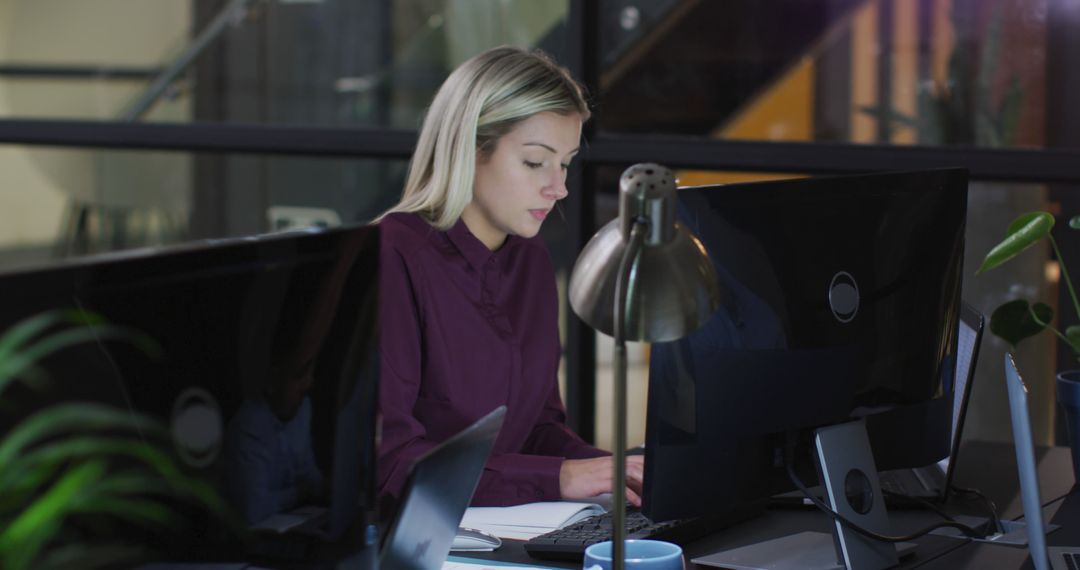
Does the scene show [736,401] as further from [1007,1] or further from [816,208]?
[1007,1]

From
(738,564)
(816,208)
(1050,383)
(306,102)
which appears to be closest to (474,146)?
(816,208)

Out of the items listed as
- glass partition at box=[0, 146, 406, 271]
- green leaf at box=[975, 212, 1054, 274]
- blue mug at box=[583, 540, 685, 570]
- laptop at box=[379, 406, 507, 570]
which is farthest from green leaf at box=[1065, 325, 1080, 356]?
glass partition at box=[0, 146, 406, 271]

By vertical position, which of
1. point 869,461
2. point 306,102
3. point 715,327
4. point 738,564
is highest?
point 306,102

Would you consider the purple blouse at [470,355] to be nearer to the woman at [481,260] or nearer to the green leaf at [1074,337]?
the woman at [481,260]

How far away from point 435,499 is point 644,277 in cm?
26

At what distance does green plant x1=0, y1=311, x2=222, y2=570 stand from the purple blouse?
0.85 metres

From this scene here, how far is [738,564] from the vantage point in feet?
4.47

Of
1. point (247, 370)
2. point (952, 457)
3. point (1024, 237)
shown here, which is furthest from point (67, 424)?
point (1024, 237)

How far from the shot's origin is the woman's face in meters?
1.85

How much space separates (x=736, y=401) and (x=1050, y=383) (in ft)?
5.38

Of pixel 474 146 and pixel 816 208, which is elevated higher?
pixel 474 146

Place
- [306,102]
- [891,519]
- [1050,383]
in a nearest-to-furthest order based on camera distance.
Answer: [891,519], [1050,383], [306,102]

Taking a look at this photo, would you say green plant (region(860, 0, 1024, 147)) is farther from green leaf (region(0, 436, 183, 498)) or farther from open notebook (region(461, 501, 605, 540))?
green leaf (region(0, 436, 183, 498))

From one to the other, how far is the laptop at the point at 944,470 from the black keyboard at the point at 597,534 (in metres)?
0.21
